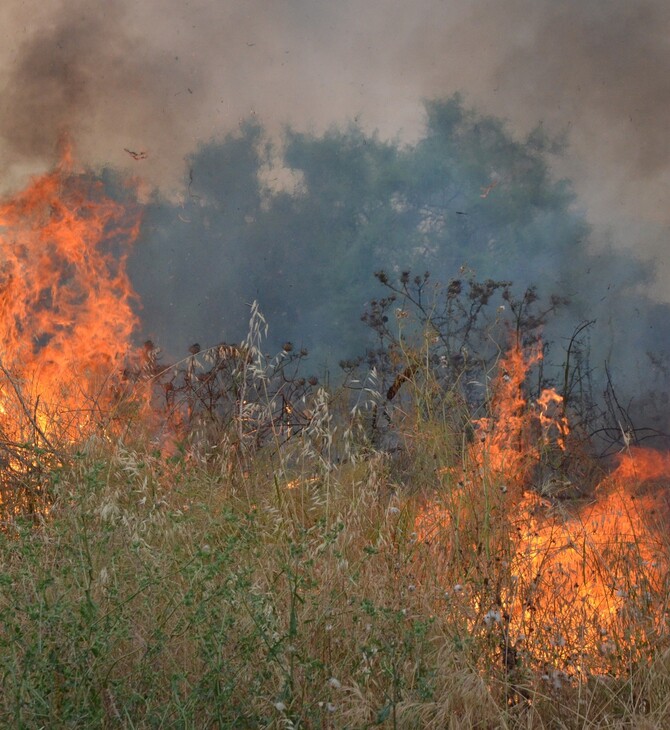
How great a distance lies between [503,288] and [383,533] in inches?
119

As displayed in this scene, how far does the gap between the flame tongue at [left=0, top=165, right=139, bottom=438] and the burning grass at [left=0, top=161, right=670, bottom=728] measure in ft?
0.10

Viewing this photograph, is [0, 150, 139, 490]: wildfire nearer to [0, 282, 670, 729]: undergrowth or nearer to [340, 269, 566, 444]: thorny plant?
[0, 282, 670, 729]: undergrowth

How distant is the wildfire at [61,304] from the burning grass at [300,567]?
0.03 m

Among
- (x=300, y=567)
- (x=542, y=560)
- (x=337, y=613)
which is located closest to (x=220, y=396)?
(x=300, y=567)

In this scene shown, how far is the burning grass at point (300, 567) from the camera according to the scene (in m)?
2.16

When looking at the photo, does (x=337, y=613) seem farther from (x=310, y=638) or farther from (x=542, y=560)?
(x=542, y=560)

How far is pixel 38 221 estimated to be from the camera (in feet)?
19.8

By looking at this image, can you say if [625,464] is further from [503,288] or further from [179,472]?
[179,472]

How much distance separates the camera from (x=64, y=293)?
→ 5996 mm

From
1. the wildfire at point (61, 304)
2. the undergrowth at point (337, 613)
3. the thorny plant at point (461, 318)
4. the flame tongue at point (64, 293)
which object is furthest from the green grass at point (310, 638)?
the thorny plant at point (461, 318)

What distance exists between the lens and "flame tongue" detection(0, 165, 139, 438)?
4828mm

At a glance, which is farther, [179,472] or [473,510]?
[179,472]

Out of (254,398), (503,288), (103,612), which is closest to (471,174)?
(503,288)

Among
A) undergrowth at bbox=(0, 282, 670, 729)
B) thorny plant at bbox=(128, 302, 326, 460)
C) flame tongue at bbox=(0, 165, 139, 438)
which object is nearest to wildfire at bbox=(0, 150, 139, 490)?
flame tongue at bbox=(0, 165, 139, 438)
